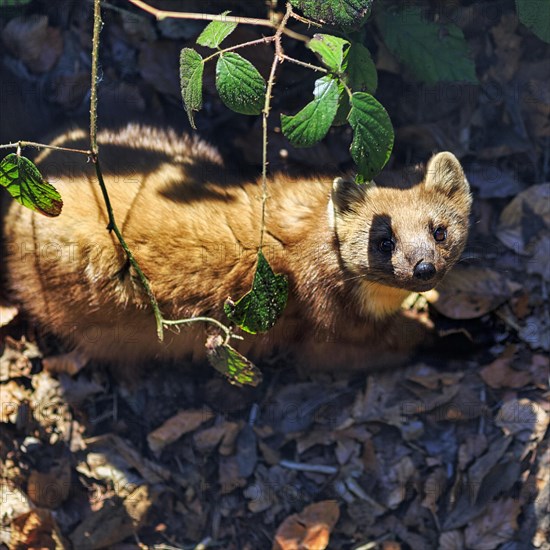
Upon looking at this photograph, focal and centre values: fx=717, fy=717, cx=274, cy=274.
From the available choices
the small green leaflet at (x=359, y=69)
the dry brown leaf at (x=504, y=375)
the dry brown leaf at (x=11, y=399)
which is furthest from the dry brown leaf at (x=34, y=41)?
the dry brown leaf at (x=504, y=375)

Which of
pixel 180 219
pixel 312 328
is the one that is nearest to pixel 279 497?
pixel 312 328

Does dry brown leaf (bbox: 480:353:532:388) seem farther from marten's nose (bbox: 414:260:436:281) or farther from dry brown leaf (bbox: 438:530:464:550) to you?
marten's nose (bbox: 414:260:436:281)

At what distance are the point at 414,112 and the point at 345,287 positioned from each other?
1801 mm

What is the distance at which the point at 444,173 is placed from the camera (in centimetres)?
482

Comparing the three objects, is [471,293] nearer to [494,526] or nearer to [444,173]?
[444,173]

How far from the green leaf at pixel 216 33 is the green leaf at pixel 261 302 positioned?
3.77 feet

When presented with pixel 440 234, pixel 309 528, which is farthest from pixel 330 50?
pixel 309 528

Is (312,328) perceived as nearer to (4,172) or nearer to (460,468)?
(460,468)

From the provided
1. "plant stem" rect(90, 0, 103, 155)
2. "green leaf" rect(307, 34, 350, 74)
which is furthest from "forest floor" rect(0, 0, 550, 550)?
"green leaf" rect(307, 34, 350, 74)

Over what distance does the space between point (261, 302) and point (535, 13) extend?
2.69m

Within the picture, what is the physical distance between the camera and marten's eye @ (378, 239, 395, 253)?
15.4 ft

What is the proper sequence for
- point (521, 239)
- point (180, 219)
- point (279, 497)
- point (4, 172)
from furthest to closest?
point (521, 239)
point (279, 497)
point (180, 219)
point (4, 172)

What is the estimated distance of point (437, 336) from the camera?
18.5 ft

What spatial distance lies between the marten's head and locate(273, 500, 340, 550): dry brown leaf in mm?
1762
